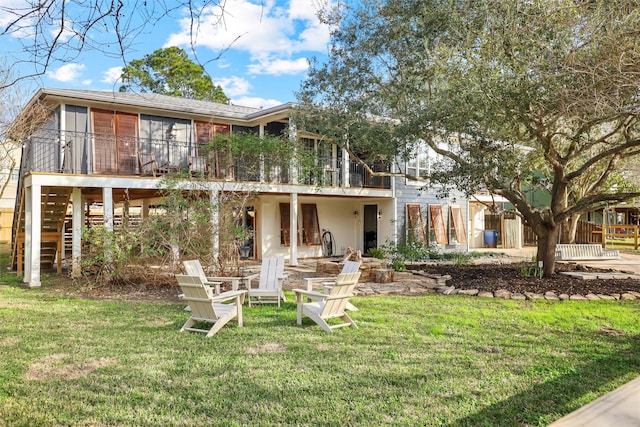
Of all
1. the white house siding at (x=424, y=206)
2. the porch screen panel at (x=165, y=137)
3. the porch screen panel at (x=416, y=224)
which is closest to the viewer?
Answer: the porch screen panel at (x=165, y=137)

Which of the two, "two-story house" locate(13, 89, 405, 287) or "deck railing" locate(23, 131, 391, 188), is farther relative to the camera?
"deck railing" locate(23, 131, 391, 188)

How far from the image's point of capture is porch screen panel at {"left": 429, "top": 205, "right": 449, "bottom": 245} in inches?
778

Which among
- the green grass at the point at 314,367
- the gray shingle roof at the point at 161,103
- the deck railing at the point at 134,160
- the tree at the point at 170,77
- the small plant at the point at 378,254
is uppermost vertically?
the tree at the point at 170,77

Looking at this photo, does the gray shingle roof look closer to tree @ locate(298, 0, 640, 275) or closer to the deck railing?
the deck railing

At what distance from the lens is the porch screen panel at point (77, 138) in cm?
1302

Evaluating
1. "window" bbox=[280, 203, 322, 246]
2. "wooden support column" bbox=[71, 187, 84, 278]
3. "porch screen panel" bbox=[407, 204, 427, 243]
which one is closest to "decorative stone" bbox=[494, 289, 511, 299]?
"wooden support column" bbox=[71, 187, 84, 278]

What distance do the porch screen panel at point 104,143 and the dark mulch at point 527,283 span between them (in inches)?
378

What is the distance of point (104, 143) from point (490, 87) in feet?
34.5

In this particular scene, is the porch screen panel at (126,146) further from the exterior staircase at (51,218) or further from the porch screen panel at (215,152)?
the porch screen panel at (215,152)

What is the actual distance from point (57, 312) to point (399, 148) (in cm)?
776

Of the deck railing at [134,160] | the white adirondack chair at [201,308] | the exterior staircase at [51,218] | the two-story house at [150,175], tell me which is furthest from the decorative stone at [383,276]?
the exterior staircase at [51,218]

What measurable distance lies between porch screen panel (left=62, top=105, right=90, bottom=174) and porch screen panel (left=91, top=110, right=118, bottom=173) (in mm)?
261

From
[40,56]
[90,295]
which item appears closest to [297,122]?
[90,295]

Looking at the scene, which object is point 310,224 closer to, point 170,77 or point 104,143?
point 104,143
